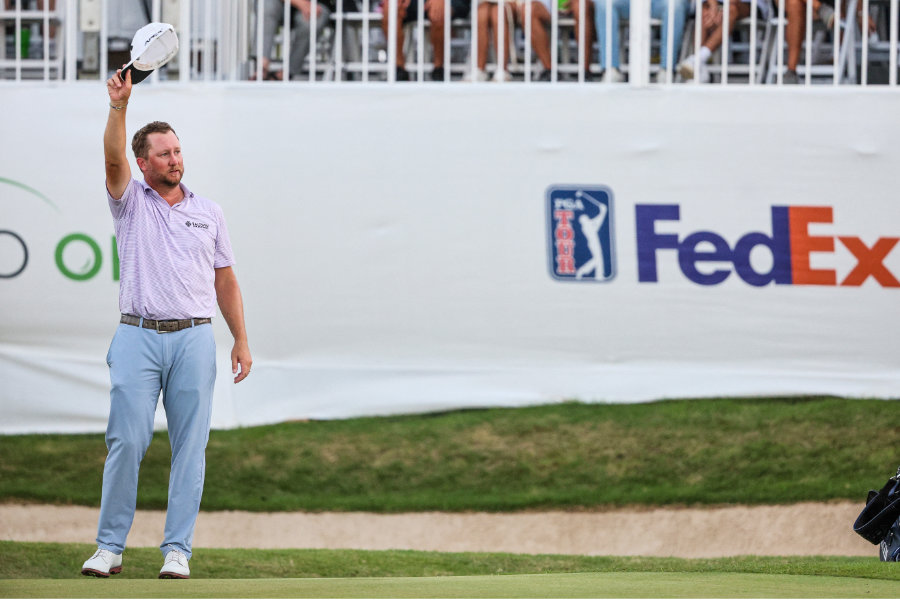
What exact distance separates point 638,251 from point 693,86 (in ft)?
3.59

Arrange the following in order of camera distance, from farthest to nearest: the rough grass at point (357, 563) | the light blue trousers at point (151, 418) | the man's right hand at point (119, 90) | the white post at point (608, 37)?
the white post at point (608, 37), the rough grass at point (357, 563), the light blue trousers at point (151, 418), the man's right hand at point (119, 90)

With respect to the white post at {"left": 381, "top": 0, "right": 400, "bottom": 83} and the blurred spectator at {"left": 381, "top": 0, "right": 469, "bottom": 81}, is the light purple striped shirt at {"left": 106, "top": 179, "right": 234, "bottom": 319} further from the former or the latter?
the blurred spectator at {"left": 381, "top": 0, "right": 469, "bottom": 81}

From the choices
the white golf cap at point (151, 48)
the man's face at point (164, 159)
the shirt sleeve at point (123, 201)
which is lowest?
the shirt sleeve at point (123, 201)

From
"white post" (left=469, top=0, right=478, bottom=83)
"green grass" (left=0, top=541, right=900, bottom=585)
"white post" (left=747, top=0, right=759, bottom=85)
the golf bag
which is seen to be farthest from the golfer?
"white post" (left=747, top=0, right=759, bottom=85)

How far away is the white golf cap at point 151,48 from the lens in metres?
4.70

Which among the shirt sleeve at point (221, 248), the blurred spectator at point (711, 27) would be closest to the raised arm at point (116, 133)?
the shirt sleeve at point (221, 248)

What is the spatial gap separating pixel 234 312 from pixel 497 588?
1695 mm

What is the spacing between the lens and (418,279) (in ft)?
27.3

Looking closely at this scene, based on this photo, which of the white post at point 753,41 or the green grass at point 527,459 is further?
the white post at point 753,41

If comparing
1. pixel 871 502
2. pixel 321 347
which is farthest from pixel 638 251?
pixel 871 502

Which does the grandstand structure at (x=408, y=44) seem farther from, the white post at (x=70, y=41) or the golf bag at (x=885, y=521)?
the golf bag at (x=885, y=521)

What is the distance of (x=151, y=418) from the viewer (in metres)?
4.88

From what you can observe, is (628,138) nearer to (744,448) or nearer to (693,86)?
(693,86)

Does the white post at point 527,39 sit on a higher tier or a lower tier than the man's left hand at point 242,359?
higher
